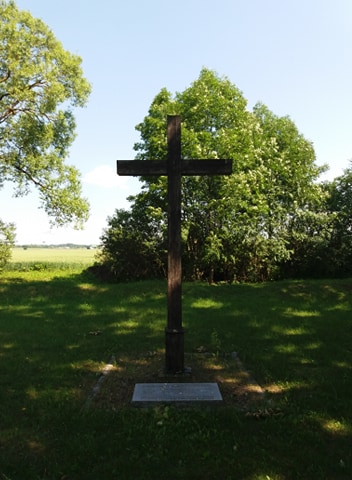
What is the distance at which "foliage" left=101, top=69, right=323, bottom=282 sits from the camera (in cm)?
2094

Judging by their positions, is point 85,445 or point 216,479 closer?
point 216,479

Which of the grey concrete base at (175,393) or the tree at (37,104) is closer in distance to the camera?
the grey concrete base at (175,393)

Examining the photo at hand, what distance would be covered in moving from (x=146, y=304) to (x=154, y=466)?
10386 millimetres

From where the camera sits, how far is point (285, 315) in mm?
12117

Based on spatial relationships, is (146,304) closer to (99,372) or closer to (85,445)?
(99,372)

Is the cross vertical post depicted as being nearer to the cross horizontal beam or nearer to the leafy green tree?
the cross horizontal beam

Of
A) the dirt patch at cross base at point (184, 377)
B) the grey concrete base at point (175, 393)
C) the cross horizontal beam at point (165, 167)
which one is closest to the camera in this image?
the grey concrete base at point (175, 393)

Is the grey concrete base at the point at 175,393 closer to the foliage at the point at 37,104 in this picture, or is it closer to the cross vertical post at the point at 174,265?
the cross vertical post at the point at 174,265

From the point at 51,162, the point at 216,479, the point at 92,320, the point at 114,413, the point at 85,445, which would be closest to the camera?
the point at 216,479

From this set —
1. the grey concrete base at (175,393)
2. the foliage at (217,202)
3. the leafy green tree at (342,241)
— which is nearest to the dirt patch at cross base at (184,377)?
the grey concrete base at (175,393)

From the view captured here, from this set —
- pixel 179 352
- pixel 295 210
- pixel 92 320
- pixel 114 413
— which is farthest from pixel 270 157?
pixel 114 413

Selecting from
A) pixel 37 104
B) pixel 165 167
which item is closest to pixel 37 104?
pixel 37 104

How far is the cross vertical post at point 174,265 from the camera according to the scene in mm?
6934

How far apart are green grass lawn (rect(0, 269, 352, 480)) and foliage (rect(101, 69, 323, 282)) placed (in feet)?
28.9
